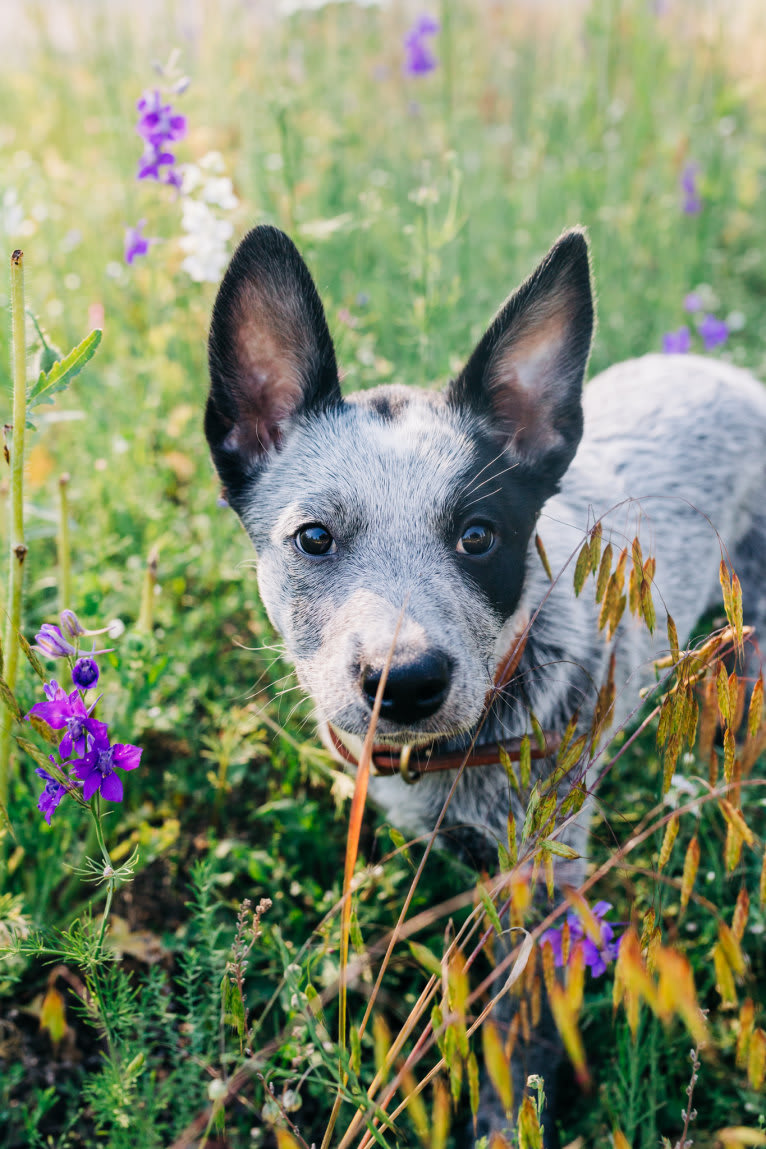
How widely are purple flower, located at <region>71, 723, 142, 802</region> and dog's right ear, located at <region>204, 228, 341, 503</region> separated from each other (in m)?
0.96

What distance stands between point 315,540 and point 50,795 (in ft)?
2.73

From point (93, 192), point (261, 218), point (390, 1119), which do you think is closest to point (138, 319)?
point (93, 192)

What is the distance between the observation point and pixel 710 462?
291 centimetres

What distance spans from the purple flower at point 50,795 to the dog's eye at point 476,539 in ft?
3.28

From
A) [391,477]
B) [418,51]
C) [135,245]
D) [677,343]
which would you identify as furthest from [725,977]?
[418,51]

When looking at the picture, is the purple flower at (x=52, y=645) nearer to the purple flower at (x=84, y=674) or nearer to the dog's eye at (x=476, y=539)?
the purple flower at (x=84, y=674)

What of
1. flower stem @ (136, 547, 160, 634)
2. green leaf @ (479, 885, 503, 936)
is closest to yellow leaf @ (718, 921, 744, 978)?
green leaf @ (479, 885, 503, 936)

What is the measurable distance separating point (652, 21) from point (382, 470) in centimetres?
543

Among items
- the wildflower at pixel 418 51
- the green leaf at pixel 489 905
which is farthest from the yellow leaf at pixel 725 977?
the wildflower at pixel 418 51

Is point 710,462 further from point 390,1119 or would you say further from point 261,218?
point 390,1119

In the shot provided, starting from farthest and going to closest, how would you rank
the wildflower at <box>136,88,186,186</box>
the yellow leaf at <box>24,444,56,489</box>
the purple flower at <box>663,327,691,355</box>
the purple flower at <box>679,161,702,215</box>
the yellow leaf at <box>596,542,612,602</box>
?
the purple flower at <box>679,161,702,215</box>, the purple flower at <box>663,327,691,355</box>, the yellow leaf at <box>24,444,56,489</box>, the wildflower at <box>136,88,186,186</box>, the yellow leaf at <box>596,542,612,602</box>

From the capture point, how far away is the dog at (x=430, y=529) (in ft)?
5.94

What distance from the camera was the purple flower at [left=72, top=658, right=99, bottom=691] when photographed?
1501mm

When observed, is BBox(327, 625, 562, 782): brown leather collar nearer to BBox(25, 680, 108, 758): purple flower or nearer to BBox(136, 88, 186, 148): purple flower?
BBox(25, 680, 108, 758): purple flower
